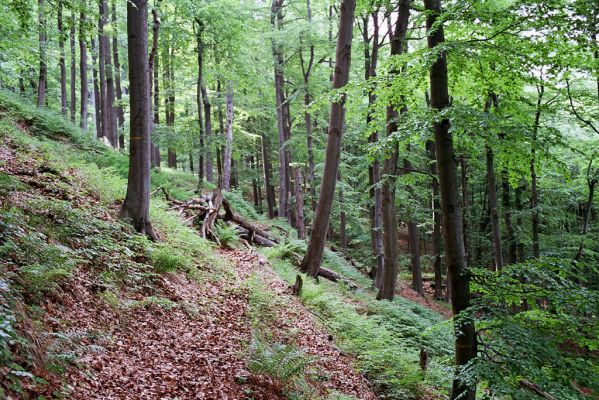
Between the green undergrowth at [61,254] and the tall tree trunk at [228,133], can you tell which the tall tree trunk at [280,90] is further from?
the green undergrowth at [61,254]

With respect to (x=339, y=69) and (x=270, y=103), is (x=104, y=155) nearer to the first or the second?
(x=339, y=69)

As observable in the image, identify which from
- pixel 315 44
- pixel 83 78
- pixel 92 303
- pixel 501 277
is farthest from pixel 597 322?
pixel 83 78

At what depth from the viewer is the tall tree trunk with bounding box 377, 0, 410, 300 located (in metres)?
10.8

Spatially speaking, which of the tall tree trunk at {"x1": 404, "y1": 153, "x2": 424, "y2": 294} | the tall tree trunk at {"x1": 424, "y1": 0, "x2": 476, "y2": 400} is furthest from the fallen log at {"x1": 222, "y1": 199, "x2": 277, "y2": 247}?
the tall tree trunk at {"x1": 424, "y1": 0, "x2": 476, "y2": 400}

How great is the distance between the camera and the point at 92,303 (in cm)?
547

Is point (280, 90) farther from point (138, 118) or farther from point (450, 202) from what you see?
point (450, 202)

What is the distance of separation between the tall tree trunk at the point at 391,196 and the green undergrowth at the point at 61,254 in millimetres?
4904

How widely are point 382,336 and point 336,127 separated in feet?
A: 16.4

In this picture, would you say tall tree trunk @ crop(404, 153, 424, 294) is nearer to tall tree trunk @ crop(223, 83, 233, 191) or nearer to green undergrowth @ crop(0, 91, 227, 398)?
tall tree trunk @ crop(223, 83, 233, 191)

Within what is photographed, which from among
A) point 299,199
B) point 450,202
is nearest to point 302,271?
point 450,202

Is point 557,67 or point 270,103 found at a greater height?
point 270,103

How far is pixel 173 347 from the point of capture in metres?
5.55

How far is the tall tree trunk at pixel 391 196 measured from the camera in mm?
10812

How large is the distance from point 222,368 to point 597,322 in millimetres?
4461
